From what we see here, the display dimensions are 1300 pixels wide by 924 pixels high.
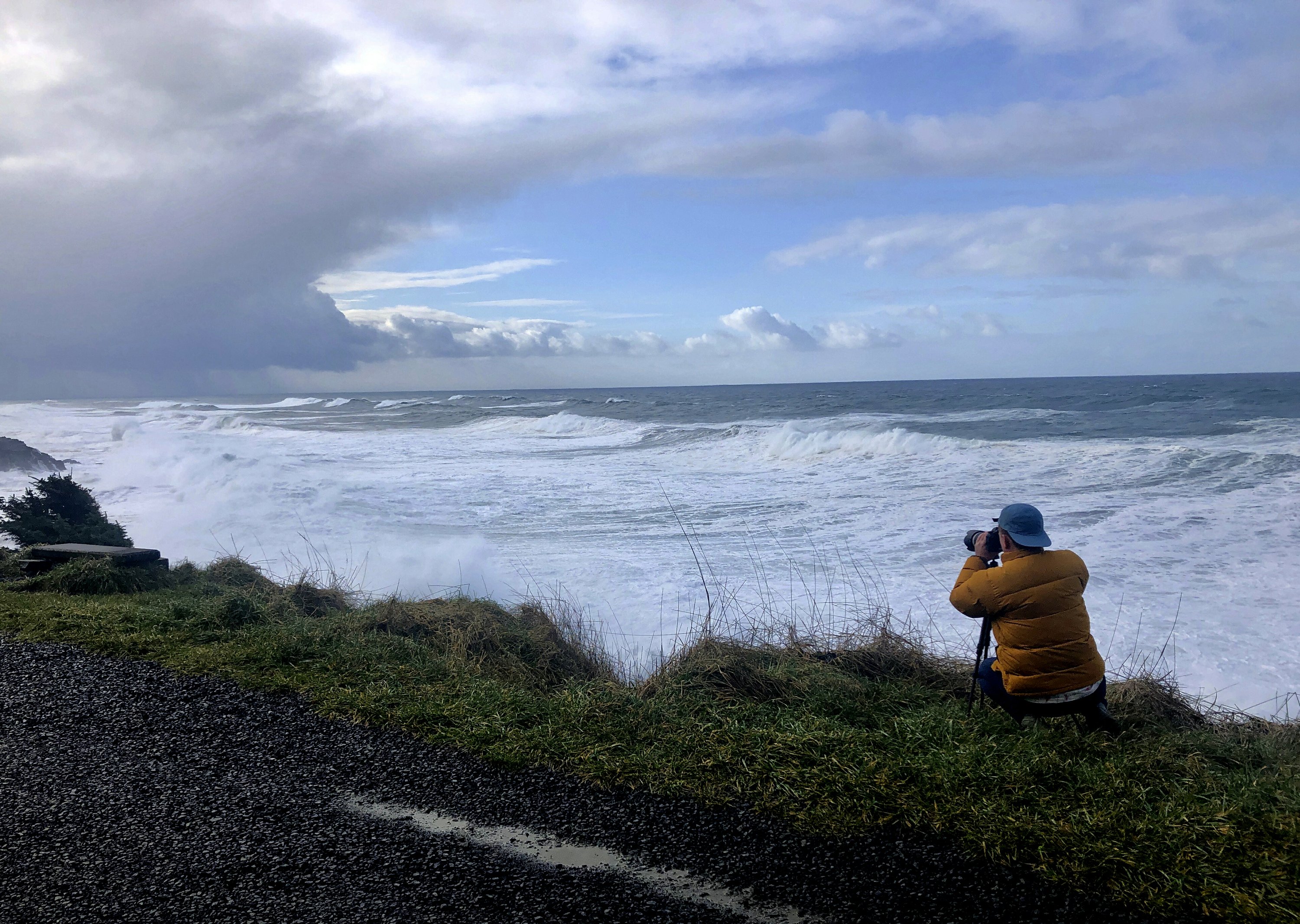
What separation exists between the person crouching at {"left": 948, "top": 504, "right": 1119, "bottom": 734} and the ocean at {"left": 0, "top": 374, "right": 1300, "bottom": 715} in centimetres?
239

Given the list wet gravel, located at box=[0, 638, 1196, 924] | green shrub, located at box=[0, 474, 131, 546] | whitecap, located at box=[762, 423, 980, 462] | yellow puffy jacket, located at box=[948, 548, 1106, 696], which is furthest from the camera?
whitecap, located at box=[762, 423, 980, 462]

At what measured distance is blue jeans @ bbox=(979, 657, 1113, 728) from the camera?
12.7 ft

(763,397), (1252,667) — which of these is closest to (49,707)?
(1252,667)

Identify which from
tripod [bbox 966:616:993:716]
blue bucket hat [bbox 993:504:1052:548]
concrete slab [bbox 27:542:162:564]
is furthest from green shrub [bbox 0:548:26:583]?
blue bucket hat [bbox 993:504:1052:548]

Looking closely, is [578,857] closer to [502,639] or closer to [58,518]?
[502,639]

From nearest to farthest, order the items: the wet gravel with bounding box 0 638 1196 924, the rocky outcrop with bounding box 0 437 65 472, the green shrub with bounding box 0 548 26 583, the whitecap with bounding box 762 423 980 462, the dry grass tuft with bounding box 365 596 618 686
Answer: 1. the wet gravel with bounding box 0 638 1196 924
2. the dry grass tuft with bounding box 365 596 618 686
3. the green shrub with bounding box 0 548 26 583
4. the rocky outcrop with bounding box 0 437 65 472
5. the whitecap with bounding box 762 423 980 462

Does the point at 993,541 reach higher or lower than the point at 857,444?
higher

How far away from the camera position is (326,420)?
54438 millimetres

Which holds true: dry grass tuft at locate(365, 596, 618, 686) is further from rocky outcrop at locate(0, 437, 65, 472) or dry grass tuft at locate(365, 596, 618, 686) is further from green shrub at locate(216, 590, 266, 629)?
rocky outcrop at locate(0, 437, 65, 472)

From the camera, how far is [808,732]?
3824 millimetres

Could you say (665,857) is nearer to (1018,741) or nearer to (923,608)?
(1018,741)

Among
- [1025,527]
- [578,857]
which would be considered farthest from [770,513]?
[578,857]

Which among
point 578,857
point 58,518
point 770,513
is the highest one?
point 58,518

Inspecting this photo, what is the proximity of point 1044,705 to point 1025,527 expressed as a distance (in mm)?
874
